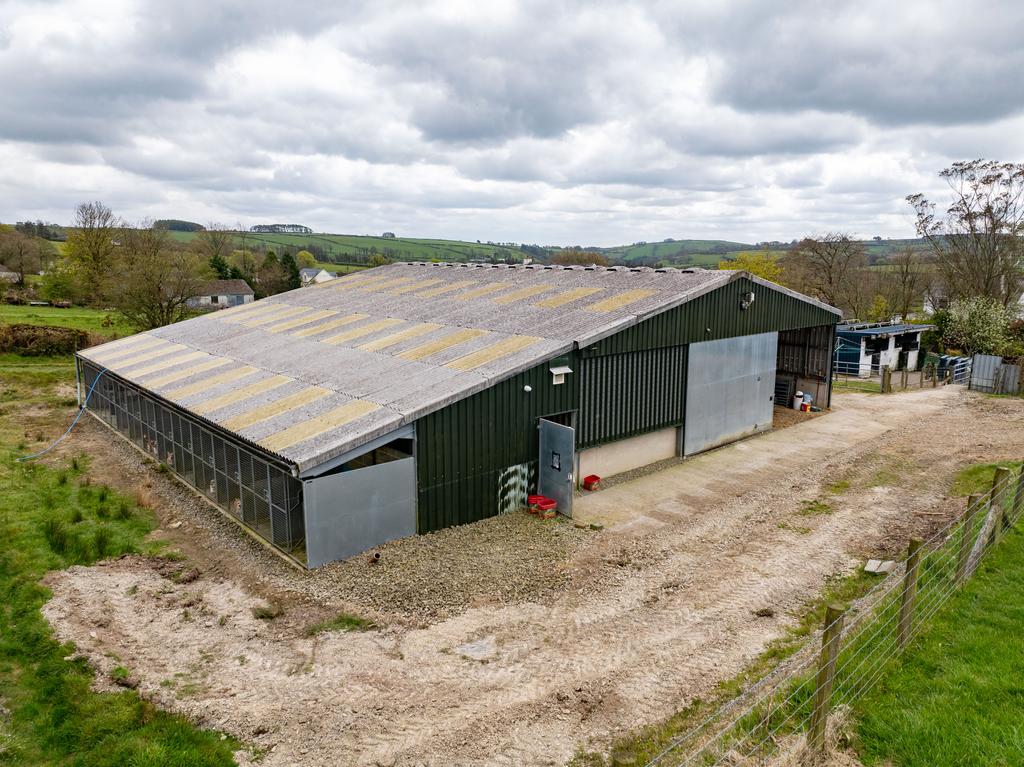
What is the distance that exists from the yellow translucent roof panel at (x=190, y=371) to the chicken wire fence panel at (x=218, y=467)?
0.58 meters

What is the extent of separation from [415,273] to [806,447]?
69.7ft

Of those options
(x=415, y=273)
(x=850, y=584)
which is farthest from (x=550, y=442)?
(x=415, y=273)

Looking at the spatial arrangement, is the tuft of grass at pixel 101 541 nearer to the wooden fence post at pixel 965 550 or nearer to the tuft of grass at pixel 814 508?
the wooden fence post at pixel 965 550

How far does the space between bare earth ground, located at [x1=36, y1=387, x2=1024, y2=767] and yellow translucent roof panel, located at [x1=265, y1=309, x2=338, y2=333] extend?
9.07 meters

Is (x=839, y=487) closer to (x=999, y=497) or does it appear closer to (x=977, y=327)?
(x=999, y=497)

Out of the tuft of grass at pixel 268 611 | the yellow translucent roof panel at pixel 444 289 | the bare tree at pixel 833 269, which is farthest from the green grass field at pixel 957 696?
the bare tree at pixel 833 269

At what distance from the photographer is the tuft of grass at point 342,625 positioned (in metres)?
11.2

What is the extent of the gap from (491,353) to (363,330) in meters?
7.91

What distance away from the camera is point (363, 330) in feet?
78.3

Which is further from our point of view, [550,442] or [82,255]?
[82,255]

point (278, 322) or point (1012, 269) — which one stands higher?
point (1012, 269)

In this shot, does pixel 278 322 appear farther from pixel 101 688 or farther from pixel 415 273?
pixel 101 688

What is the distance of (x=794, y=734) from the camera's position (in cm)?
762

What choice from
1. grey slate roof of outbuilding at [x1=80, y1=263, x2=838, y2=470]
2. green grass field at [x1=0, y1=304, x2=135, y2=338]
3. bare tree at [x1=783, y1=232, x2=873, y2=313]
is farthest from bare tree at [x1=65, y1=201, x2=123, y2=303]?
bare tree at [x1=783, y1=232, x2=873, y2=313]
